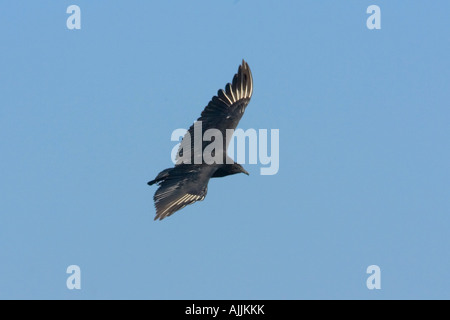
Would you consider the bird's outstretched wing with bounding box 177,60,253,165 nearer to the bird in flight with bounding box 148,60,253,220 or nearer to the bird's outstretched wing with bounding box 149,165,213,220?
the bird in flight with bounding box 148,60,253,220

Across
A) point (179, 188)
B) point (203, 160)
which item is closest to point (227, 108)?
point (203, 160)

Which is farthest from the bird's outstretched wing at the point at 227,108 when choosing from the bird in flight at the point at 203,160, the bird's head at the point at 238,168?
the bird's head at the point at 238,168

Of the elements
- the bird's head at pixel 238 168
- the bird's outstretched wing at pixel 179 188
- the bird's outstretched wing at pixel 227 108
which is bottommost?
the bird's outstretched wing at pixel 179 188

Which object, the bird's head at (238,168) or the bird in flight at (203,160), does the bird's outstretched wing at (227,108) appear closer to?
the bird in flight at (203,160)

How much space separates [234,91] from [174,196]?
4.39 meters

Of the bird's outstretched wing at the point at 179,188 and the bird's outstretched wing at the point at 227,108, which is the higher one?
the bird's outstretched wing at the point at 227,108

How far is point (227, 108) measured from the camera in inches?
866

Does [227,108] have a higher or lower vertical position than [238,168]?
higher

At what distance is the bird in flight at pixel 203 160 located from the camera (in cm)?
1891

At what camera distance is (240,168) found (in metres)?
21.6

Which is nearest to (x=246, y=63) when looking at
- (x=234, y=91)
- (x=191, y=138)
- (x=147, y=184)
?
(x=234, y=91)

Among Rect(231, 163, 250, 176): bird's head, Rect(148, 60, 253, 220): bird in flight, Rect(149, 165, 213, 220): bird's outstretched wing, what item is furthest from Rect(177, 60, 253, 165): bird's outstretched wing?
Rect(149, 165, 213, 220): bird's outstretched wing

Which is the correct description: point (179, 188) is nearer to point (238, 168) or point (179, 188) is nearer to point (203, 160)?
point (203, 160)

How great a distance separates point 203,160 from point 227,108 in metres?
1.95
